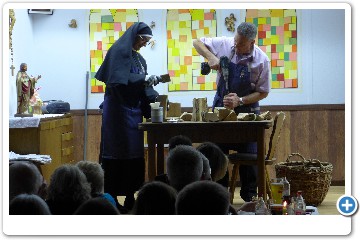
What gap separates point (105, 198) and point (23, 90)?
121 inches

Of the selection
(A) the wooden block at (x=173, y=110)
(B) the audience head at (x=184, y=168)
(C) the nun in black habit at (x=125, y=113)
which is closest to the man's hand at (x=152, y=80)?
(C) the nun in black habit at (x=125, y=113)

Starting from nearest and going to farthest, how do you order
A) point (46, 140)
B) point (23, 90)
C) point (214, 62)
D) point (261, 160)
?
point (261, 160) → point (214, 62) → point (46, 140) → point (23, 90)

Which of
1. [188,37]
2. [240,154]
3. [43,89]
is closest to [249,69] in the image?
[240,154]

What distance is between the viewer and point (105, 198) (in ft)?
8.80

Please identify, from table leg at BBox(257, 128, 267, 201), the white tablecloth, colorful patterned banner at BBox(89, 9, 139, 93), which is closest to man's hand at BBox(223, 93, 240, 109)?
table leg at BBox(257, 128, 267, 201)

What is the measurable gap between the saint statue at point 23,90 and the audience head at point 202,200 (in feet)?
11.4

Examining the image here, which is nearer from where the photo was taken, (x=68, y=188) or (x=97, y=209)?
(x=97, y=209)

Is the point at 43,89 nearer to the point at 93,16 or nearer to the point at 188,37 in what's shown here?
the point at 93,16

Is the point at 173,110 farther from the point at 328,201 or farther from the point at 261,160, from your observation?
the point at 328,201

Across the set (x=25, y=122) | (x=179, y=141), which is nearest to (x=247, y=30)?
(x=179, y=141)

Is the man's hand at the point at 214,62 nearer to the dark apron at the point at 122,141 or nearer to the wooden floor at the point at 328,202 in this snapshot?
the dark apron at the point at 122,141
